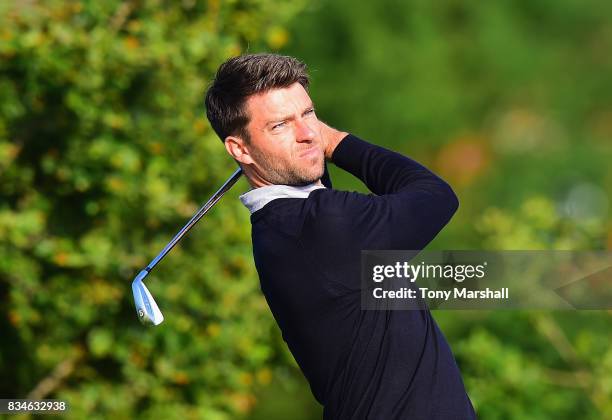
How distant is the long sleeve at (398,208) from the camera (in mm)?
3490

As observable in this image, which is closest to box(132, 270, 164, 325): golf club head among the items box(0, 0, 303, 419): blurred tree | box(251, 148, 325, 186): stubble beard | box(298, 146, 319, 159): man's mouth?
box(251, 148, 325, 186): stubble beard

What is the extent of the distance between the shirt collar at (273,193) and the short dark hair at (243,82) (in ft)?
0.58

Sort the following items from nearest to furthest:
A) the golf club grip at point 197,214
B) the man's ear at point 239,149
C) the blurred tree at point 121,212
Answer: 1. the man's ear at point 239,149
2. the golf club grip at point 197,214
3. the blurred tree at point 121,212

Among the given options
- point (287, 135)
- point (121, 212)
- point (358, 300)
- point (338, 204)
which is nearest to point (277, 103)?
point (287, 135)

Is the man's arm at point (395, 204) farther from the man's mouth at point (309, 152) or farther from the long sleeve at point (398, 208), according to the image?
the man's mouth at point (309, 152)

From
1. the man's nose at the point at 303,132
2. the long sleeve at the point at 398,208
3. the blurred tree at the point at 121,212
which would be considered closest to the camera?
the long sleeve at the point at 398,208

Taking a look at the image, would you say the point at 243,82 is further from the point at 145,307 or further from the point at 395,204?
the point at 145,307

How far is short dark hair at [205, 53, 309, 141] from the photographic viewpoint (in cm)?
362

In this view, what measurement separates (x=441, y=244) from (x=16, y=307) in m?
3.59

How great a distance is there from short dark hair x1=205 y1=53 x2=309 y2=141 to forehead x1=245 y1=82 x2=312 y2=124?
0.02m

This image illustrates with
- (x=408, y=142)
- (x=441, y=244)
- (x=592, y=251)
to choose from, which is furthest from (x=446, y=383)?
(x=408, y=142)

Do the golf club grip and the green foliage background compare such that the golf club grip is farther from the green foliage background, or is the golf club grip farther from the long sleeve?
the green foliage background

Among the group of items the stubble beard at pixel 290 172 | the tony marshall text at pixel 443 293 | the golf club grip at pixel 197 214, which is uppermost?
the stubble beard at pixel 290 172

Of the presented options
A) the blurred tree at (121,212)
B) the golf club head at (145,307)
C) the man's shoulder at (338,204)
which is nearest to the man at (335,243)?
the man's shoulder at (338,204)
